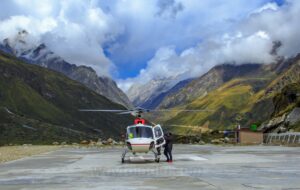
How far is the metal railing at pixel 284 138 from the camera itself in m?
72.8

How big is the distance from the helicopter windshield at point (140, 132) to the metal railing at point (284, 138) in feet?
128

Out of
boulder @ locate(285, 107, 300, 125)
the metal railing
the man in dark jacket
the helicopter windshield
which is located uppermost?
boulder @ locate(285, 107, 300, 125)

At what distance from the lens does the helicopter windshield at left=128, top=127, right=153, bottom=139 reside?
121 feet

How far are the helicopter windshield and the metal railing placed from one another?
39005 mm

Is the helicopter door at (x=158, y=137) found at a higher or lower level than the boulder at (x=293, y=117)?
lower

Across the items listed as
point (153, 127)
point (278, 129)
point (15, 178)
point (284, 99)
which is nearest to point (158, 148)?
point (153, 127)

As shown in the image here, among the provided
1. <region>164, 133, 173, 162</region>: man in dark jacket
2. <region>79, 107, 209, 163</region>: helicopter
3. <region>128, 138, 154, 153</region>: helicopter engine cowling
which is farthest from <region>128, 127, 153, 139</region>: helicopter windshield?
<region>164, 133, 173, 162</region>: man in dark jacket

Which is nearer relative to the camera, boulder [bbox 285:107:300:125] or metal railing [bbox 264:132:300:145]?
metal railing [bbox 264:132:300:145]

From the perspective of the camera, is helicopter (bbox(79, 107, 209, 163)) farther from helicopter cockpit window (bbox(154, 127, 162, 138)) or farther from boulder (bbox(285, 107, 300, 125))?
boulder (bbox(285, 107, 300, 125))

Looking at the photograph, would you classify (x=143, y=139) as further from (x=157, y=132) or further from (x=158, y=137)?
(x=157, y=132)

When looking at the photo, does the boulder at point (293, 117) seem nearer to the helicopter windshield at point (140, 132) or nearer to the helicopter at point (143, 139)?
the helicopter at point (143, 139)

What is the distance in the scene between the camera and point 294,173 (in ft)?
72.4

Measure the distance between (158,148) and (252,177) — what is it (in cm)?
1678

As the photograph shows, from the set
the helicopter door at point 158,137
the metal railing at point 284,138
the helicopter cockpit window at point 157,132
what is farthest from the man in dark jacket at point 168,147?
the metal railing at point 284,138
